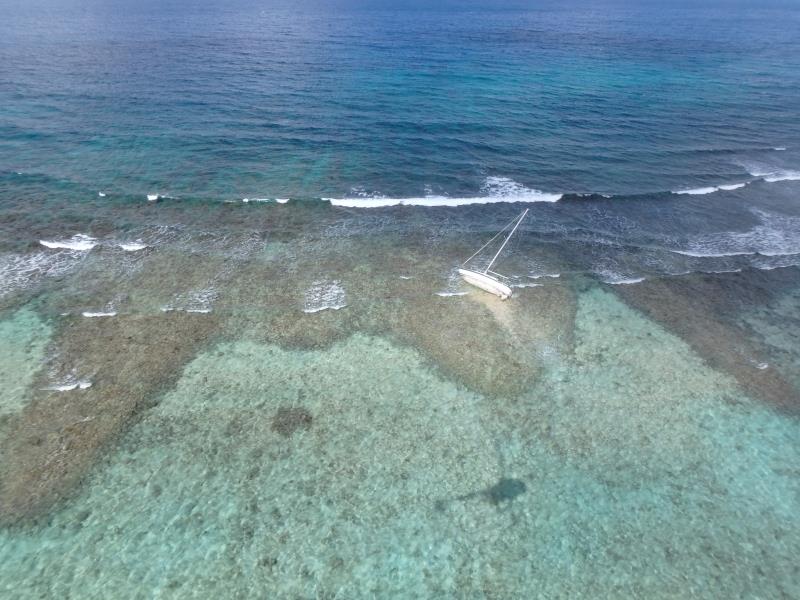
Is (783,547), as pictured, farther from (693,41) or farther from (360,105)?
(693,41)

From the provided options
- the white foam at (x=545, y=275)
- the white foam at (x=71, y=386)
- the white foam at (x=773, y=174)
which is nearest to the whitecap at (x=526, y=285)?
the white foam at (x=545, y=275)

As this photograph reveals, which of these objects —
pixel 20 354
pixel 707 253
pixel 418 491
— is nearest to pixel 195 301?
pixel 20 354

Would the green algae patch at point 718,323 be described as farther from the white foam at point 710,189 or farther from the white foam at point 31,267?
the white foam at point 31,267

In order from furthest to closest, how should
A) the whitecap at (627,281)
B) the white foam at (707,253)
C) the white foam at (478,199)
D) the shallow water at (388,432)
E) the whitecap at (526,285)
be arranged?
the white foam at (478,199) < the white foam at (707,253) < the whitecap at (627,281) < the whitecap at (526,285) < the shallow water at (388,432)

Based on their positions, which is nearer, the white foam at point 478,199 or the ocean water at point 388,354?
the ocean water at point 388,354

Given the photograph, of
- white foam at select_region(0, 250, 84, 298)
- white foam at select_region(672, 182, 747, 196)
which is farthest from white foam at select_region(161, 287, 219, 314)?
white foam at select_region(672, 182, 747, 196)

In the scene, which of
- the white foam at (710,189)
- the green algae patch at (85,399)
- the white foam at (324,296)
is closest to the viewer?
the green algae patch at (85,399)

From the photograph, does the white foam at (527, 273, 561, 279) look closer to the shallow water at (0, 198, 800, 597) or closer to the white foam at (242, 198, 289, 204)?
the shallow water at (0, 198, 800, 597)

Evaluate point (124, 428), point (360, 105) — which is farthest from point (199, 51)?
point (124, 428)
